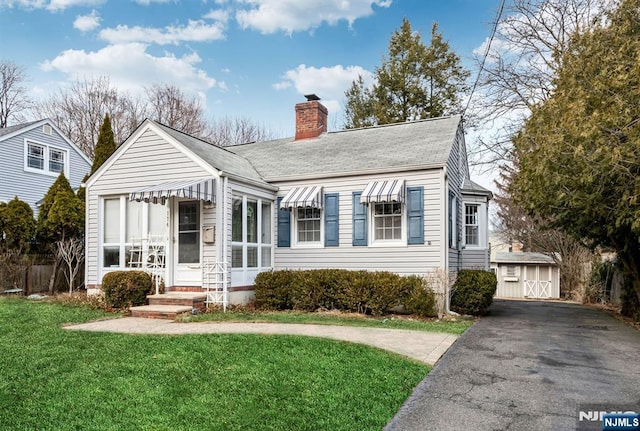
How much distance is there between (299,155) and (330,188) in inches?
94.9

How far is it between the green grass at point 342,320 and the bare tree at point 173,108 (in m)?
24.4

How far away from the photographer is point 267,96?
23891 millimetres

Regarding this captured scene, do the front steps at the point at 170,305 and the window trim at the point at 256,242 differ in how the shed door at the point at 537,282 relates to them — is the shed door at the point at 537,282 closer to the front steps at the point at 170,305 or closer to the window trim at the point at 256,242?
the window trim at the point at 256,242

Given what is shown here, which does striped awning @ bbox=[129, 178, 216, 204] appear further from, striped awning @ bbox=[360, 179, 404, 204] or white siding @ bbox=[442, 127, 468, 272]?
white siding @ bbox=[442, 127, 468, 272]

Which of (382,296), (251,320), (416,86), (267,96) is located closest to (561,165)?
(382,296)

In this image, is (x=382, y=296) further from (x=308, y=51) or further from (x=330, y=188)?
(x=308, y=51)

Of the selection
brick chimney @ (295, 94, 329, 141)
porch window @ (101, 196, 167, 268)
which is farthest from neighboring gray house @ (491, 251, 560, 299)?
porch window @ (101, 196, 167, 268)

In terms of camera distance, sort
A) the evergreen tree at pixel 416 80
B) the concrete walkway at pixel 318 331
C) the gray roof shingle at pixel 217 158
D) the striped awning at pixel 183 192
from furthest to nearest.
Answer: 1. the evergreen tree at pixel 416 80
2. the gray roof shingle at pixel 217 158
3. the striped awning at pixel 183 192
4. the concrete walkway at pixel 318 331

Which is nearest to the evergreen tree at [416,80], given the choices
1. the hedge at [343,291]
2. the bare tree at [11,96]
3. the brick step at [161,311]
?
the hedge at [343,291]

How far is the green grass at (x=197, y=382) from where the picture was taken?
161 inches

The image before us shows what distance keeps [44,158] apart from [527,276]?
24.2m

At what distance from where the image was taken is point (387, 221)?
1237 centimetres

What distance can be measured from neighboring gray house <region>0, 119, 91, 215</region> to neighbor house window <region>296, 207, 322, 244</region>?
45.6 ft

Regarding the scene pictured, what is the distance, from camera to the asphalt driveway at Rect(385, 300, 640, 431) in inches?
166
